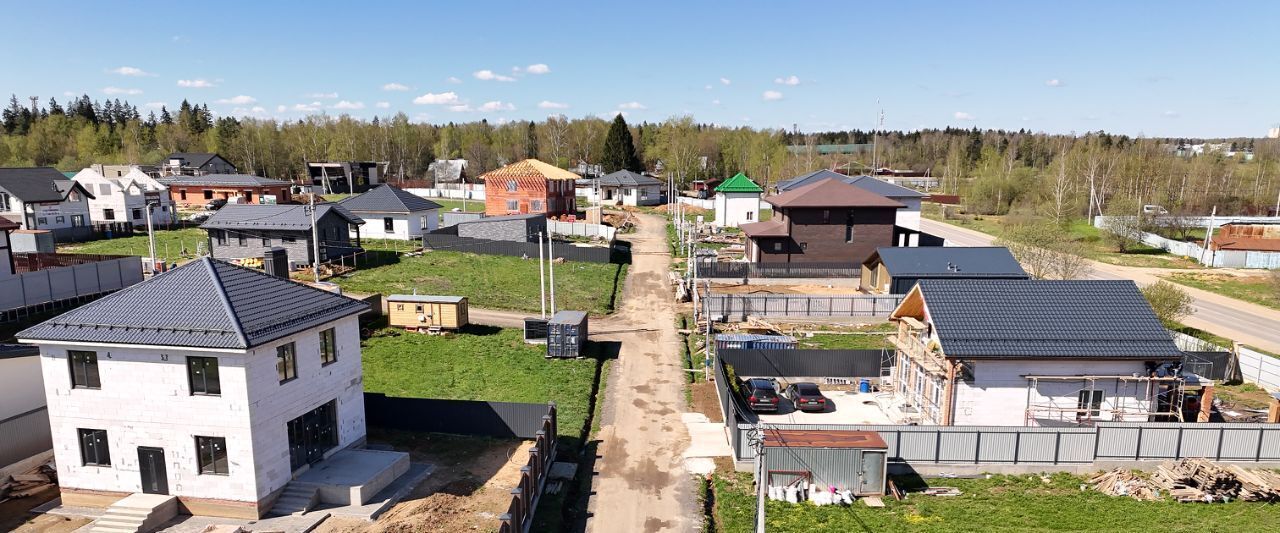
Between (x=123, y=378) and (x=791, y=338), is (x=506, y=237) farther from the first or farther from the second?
(x=123, y=378)

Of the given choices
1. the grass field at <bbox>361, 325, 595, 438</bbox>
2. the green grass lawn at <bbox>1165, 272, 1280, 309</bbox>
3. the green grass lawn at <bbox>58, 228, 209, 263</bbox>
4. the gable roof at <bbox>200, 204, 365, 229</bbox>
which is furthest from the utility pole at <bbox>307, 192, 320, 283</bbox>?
→ the green grass lawn at <bbox>1165, 272, 1280, 309</bbox>

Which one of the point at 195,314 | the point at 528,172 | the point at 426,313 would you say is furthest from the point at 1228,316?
the point at 528,172

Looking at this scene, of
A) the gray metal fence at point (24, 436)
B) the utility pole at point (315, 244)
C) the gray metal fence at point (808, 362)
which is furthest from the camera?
the utility pole at point (315, 244)

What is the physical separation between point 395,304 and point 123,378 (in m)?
17.9

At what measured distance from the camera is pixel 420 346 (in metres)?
34.4

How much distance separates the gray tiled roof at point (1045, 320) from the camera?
76.6ft

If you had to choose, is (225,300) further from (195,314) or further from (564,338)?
(564,338)

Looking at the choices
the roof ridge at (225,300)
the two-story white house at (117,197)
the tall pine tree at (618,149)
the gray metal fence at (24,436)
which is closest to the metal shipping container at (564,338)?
the roof ridge at (225,300)

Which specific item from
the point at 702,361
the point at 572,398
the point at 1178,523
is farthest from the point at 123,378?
the point at 1178,523

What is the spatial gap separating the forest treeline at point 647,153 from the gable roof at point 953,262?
2309 inches

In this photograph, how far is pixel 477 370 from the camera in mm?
31172

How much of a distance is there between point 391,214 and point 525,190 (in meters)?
17.4

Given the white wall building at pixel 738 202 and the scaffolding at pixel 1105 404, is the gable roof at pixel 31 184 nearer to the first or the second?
the white wall building at pixel 738 202

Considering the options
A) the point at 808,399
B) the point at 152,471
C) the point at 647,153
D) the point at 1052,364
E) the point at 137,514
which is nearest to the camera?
the point at 137,514
